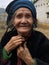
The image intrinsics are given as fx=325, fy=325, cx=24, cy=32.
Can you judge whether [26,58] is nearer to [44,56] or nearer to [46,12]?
[44,56]

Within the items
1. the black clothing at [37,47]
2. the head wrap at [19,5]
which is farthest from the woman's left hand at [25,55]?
the head wrap at [19,5]

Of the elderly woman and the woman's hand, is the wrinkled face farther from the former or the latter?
the woman's hand

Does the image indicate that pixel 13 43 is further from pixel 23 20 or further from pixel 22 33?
pixel 23 20

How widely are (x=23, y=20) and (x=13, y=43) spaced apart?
0.25 meters

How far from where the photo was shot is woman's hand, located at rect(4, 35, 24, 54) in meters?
3.07

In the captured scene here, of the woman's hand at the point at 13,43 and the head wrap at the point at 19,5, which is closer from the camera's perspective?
the woman's hand at the point at 13,43

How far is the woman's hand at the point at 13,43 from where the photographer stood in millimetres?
3070

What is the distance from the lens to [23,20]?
317 cm

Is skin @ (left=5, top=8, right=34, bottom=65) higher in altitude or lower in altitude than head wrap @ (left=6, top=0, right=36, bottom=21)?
lower

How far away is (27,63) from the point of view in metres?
3.00

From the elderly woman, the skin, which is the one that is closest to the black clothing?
the elderly woman

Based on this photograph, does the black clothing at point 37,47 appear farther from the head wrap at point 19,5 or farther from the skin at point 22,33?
the head wrap at point 19,5

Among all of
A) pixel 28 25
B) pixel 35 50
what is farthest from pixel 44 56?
pixel 28 25

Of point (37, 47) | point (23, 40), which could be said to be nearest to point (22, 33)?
point (23, 40)
